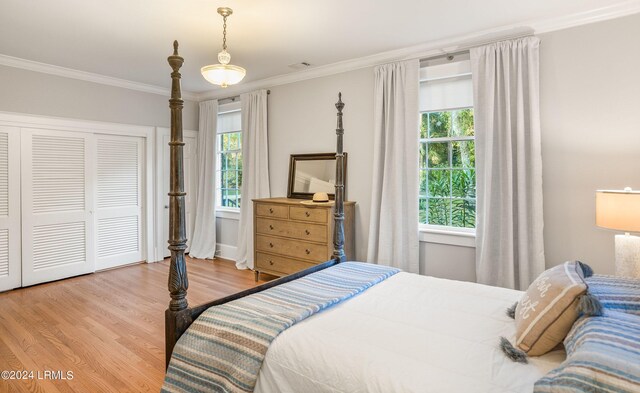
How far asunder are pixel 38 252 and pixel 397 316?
4.57 m

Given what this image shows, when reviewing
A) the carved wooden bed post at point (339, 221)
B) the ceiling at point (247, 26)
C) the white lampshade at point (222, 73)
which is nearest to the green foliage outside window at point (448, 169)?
the ceiling at point (247, 26)

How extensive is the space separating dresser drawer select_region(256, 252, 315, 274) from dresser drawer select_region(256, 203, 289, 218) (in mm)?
498

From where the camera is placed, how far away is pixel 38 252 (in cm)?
431

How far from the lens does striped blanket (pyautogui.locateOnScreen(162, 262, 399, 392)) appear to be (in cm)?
150

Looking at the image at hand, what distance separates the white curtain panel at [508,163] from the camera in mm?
3072

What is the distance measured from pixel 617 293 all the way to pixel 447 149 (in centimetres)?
242

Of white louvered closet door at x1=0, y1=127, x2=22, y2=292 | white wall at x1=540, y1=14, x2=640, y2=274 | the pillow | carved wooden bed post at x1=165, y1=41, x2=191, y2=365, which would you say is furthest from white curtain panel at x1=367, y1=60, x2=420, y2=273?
white louvered closet door at x1=0, y1=127, x2=22, y2=292

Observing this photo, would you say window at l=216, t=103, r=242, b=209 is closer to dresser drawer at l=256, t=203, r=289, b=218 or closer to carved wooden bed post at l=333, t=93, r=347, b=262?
dresser drawer at l=256, t=203, r=289, b=218

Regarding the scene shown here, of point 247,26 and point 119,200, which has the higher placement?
point 247,26

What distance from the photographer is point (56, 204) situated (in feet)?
14.5

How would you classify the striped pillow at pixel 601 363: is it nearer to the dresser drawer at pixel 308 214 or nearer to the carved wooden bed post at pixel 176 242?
the carved wooden bed post at pixel 176 242

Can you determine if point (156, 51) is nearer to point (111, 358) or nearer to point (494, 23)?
point (111, 358)

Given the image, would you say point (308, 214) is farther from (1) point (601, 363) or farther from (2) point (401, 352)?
(1) point (601, 363)

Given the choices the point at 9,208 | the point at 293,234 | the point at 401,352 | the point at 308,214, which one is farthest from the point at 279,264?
the point at 9,208
